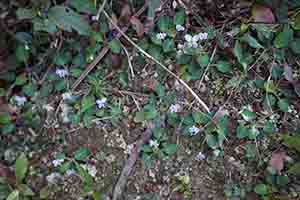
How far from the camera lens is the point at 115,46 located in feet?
5.22

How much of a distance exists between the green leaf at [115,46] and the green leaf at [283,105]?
573mm

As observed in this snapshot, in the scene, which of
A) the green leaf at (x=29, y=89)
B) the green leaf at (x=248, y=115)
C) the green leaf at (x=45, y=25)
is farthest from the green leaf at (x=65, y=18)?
the green leaf at (x=248, y=115)

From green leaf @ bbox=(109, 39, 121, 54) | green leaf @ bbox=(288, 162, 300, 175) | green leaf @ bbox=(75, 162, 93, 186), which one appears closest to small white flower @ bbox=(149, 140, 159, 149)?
green leaf @ bbox=(75, 162, 93, 186)

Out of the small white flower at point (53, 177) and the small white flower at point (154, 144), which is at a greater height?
the small white flower at point (154, 144)

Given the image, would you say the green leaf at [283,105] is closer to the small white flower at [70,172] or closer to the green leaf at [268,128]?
the green leaf at [268,128]

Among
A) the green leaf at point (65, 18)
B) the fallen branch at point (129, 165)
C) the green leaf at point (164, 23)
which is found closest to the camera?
the green leaf at point (65, 18)

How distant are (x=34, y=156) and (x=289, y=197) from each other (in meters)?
0.83

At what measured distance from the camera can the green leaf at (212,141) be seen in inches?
60.3

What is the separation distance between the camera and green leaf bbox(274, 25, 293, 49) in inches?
62.6

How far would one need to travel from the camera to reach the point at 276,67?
1.61m

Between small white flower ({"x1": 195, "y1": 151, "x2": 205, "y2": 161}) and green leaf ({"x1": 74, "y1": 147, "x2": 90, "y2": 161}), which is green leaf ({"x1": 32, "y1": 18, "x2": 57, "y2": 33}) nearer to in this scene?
green leaf ({"x1": 74, "y1": 147, "x2": 90, "y2": 161})

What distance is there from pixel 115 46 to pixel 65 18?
0.24m

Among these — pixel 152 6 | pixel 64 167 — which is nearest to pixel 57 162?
pixel 64 167

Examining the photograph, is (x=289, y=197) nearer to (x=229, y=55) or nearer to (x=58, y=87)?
(x=229, y=55)
